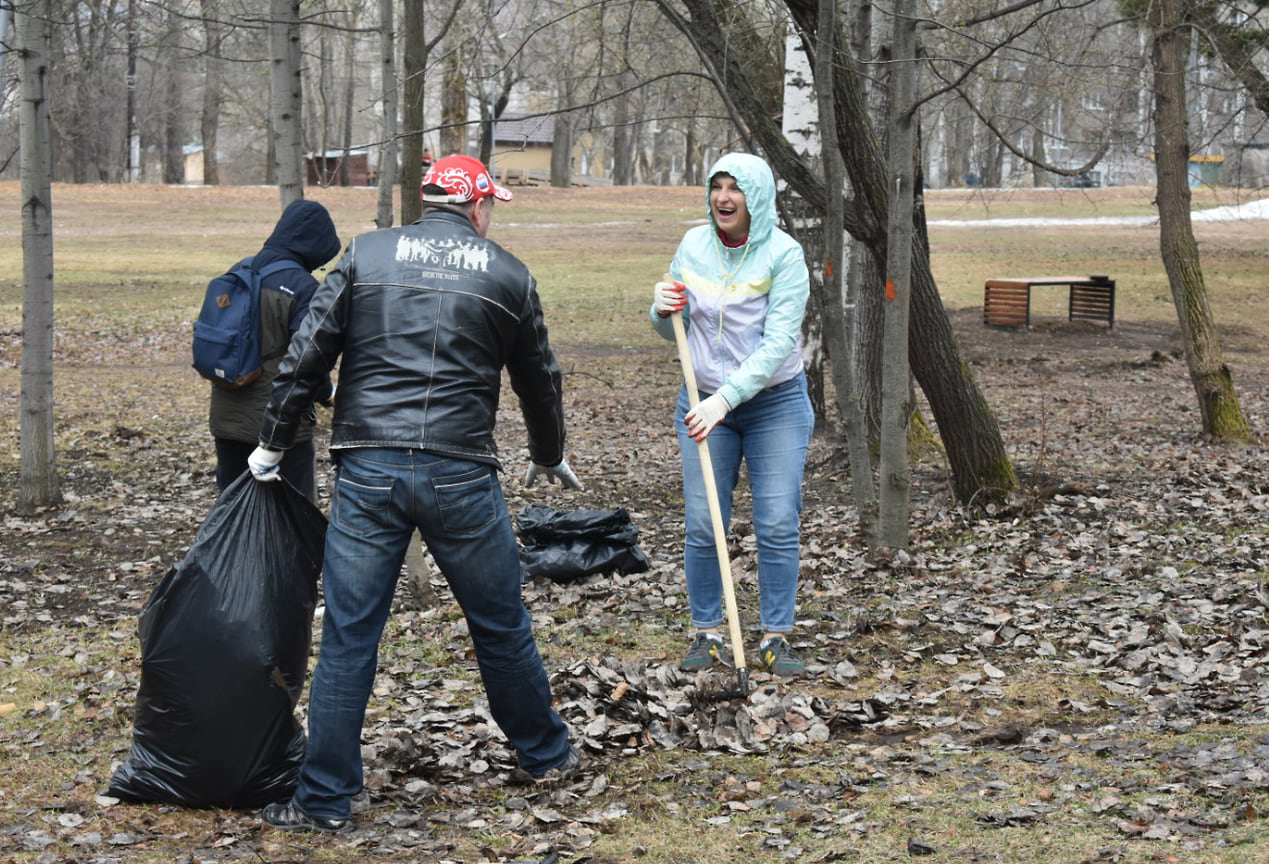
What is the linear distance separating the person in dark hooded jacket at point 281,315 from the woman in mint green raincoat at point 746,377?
1.56 metres

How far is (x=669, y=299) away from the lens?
498cm

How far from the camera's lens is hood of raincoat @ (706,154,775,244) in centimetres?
495

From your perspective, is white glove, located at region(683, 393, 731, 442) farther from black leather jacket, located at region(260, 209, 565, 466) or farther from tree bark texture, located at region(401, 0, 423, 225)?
tree bark texture, located at region(401, 0, 423, 225)

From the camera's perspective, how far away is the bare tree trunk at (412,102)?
764 centimetres

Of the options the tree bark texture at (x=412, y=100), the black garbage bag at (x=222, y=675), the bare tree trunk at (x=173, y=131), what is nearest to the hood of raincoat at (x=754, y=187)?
the black garbage bag at (x=222, y=675)

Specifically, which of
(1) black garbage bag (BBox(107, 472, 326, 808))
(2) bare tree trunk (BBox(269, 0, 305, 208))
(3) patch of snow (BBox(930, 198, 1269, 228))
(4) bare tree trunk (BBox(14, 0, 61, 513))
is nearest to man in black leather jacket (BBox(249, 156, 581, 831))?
(1) black garbage bag (BBox(107, 472, 326, 808))

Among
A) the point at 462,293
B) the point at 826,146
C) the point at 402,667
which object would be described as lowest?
the point at 402,667

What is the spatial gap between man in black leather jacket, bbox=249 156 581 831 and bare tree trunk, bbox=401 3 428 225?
3.77 metres

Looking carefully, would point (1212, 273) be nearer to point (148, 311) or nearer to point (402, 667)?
point (148, 311)

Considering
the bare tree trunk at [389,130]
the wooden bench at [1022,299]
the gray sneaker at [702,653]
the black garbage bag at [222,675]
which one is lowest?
the gray sneaker at [702,653]

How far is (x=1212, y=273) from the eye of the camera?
2614 centimetres

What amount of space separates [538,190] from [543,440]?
141ft

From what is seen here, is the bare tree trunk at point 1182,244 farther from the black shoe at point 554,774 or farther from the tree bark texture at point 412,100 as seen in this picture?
the black shoe at point 554,774

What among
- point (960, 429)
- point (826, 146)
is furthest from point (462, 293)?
point (960, 429)
